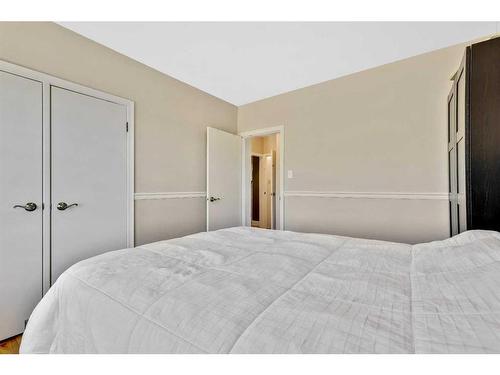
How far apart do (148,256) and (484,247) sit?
1502 millimetres

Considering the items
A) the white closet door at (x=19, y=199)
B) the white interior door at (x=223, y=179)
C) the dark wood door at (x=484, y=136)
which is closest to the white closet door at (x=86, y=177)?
the white closet door at (x=19, y=199)

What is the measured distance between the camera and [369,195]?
2.68 m

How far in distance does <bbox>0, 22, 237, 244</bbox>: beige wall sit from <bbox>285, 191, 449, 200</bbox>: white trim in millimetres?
1397

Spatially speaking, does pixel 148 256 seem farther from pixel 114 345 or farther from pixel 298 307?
pixel 298 307

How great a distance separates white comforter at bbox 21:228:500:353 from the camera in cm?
55

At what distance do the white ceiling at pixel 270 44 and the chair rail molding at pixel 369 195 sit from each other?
143 centimetres

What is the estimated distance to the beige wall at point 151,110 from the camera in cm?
186

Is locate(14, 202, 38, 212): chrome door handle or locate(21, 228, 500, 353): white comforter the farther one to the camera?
locate(14, 202, 38, 212): chrome door handle

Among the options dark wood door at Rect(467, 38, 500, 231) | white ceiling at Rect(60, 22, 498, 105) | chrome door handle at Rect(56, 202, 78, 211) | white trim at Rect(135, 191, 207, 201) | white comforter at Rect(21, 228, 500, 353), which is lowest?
white comforter at Rect(21, 228, 500, 353)

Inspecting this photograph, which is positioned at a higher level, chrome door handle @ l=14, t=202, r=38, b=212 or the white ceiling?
the white ceiling

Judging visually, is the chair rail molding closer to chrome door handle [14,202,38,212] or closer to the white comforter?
the white comforter

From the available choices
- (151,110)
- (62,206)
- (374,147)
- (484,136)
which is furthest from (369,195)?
(62,206)

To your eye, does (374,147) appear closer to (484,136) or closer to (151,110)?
(484,136)

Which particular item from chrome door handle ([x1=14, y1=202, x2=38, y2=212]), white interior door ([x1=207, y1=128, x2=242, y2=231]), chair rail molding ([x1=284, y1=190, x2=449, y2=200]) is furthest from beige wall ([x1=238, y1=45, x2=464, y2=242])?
chrome door handle ([x1=14, y1=202, x2=38, y2=212])
